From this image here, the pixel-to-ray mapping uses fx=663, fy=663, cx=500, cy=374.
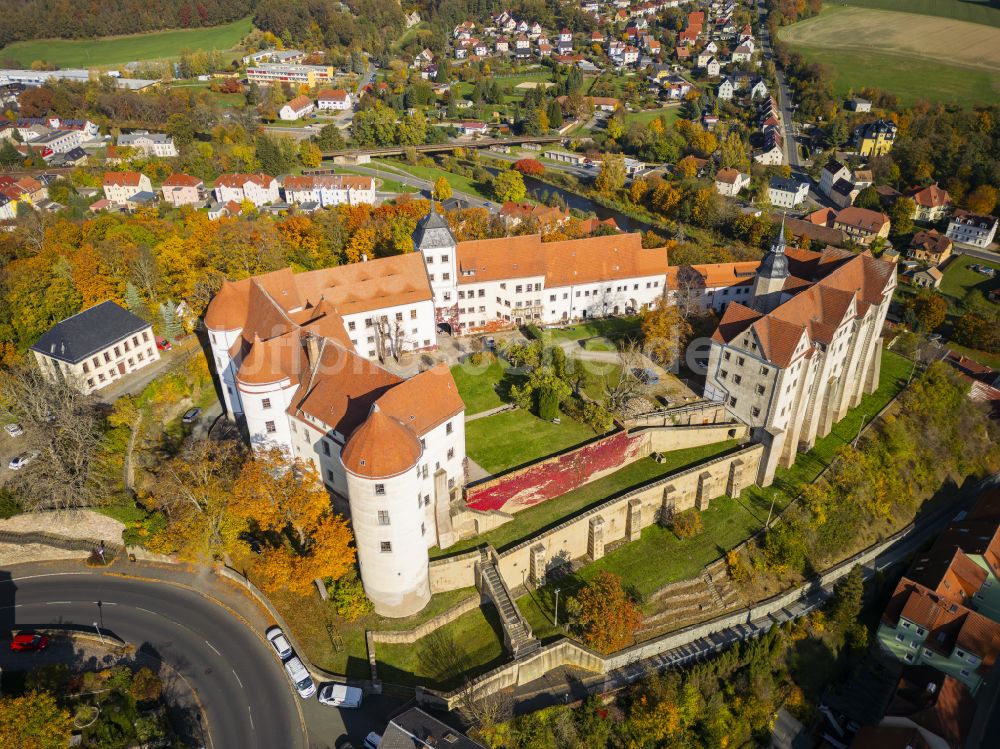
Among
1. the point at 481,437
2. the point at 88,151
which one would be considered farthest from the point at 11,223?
the point at 481,437

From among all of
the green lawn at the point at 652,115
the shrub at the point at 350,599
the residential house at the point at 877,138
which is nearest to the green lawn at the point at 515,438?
the shrub at the point at 350,599

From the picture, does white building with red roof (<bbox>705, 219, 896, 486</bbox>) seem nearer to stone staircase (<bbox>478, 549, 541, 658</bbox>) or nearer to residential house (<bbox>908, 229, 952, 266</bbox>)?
stone staircase (<bbox>478, 549, 541, 658</bbox>)

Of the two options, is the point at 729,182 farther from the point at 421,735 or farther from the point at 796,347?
the point at 421,735

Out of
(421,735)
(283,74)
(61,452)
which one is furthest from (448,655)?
(283,74)

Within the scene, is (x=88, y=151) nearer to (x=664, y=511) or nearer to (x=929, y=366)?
(x=664, y=511)

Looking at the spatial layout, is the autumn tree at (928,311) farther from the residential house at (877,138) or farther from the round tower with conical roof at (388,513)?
the round tower with conical roof at (388,513)
